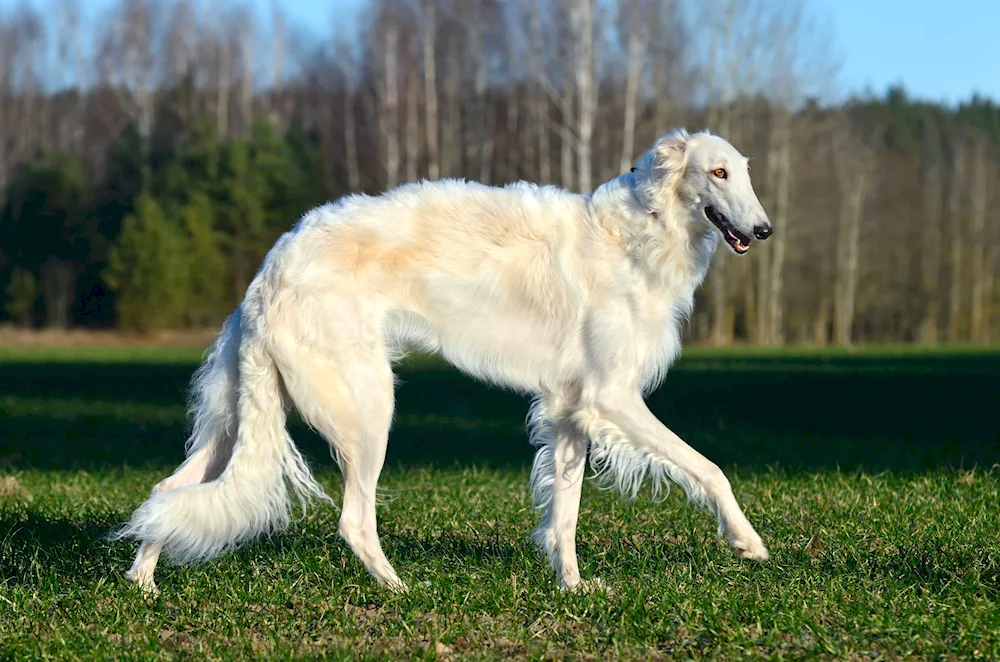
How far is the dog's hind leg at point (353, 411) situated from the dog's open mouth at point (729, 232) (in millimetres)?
1540

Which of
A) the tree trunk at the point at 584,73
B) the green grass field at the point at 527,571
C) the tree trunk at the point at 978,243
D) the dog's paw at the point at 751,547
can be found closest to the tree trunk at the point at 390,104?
the tree trunk at the point at 584,73

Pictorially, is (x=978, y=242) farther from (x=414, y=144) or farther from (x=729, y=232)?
(x=729, y=232)

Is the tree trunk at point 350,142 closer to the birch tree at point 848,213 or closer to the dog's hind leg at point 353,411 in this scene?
the birch tree at point 848,213

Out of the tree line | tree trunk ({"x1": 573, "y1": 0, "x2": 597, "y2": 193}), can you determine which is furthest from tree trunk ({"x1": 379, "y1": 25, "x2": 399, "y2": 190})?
tree trunk ({"x1": 573, "y1": 0, "x2": 597, "y2": 193})

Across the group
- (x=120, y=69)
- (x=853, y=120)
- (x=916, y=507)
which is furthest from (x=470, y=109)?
(x=916, y=507)

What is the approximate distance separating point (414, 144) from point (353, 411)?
36.0m

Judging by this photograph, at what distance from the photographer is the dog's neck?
4930 mm

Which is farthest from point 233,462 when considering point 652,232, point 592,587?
point 652,232

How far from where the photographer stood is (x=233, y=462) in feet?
15.2

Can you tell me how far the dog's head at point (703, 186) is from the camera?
4.89m

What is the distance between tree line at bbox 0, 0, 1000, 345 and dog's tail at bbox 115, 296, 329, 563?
Result: 88.2 feet

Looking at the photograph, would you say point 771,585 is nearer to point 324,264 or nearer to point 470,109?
point 324,264

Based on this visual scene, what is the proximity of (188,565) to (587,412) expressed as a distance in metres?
1.91

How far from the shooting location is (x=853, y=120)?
173ft
